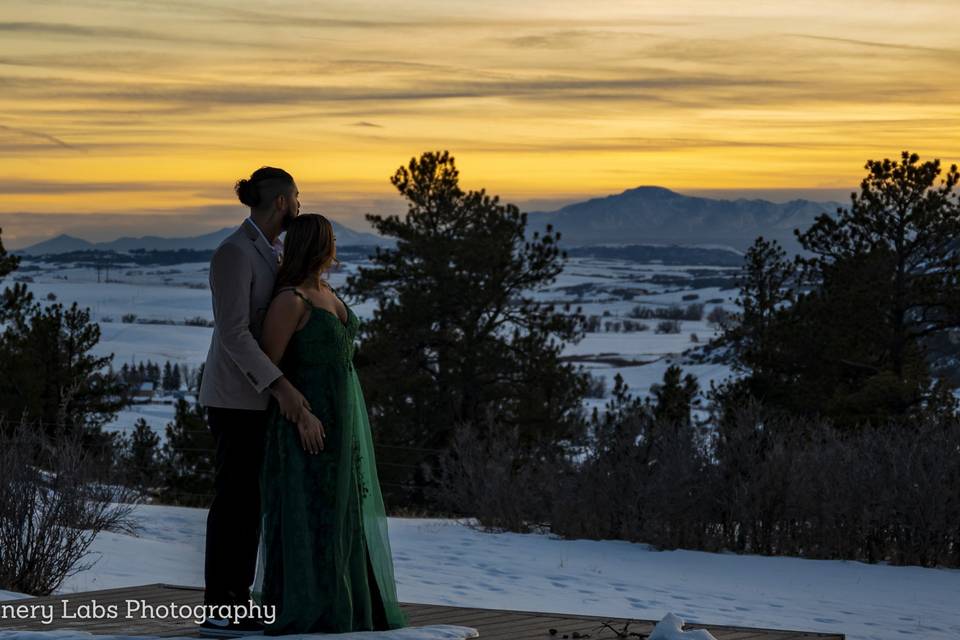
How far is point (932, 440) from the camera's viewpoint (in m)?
12.0

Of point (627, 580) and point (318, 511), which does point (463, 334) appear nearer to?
point (627, 580)

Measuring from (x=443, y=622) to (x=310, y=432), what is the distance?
3.73ft

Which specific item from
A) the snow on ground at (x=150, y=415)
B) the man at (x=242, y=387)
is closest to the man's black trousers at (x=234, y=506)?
the man at (x=242, y=387)

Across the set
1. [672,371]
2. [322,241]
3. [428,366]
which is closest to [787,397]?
[672,371]

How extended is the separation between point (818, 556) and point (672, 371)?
15517 millimetres

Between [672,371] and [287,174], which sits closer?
[287,174]

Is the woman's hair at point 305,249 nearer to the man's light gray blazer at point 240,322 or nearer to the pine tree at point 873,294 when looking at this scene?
the man's light gray blazer at point 240,322

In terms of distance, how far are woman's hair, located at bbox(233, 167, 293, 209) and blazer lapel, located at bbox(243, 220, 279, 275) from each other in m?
0.09

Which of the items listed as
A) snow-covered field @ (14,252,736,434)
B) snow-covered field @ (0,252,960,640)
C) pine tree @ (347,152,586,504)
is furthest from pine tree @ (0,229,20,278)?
snow-covered field @ (14,252,736,434)

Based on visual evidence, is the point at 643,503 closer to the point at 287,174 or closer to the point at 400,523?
the point at 400,523

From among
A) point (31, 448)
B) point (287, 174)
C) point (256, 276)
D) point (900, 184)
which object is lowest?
point (31, 448)

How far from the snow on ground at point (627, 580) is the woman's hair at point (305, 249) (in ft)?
13.3

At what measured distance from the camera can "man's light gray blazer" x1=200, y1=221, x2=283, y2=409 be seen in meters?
4.53

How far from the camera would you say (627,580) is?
1000 centimetres
